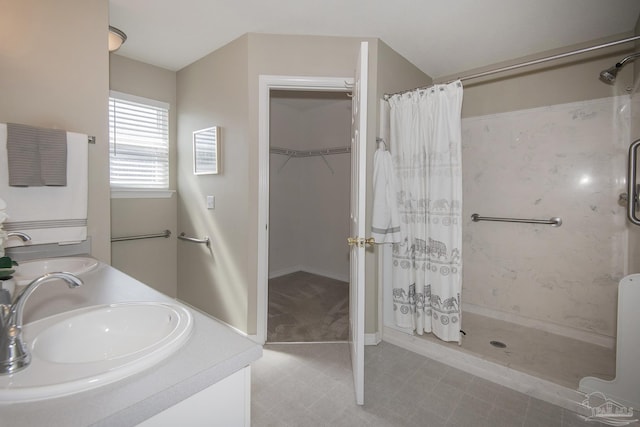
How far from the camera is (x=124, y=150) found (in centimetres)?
273

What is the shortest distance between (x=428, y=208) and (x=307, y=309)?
167 cm

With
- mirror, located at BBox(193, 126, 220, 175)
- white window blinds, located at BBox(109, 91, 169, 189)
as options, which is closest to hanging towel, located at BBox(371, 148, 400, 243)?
mirror, located at BBox(193, 126, 220, 175)

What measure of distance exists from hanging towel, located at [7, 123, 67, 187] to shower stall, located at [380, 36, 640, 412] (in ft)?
7.20

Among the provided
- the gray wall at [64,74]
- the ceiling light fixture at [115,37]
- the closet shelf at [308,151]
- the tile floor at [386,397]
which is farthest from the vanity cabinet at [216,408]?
the closet shelf at [308,151]

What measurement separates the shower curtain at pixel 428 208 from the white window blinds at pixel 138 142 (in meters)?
2.16

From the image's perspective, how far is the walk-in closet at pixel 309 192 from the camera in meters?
4.19

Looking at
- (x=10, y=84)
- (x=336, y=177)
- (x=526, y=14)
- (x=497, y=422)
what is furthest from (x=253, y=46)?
(x=497, y=422)

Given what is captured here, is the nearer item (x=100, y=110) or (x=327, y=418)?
(x=327, y=418)

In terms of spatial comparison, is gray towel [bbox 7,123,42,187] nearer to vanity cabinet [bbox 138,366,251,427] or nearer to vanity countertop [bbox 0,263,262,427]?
vanity countertop [bbox 0,263,262,427]

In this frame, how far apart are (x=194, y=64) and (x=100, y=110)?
124 centimetres

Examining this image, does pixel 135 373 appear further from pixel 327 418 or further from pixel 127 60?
pixel 127 60

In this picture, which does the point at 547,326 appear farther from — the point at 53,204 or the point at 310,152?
the point at 53,204

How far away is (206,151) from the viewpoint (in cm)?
273

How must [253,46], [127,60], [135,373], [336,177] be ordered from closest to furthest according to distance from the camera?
1. [135,373]
2. [253,46]
3. [127,60]
4. [336,177]
